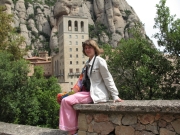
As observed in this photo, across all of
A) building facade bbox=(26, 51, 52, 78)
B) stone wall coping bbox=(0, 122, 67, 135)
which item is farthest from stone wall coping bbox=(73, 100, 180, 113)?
building facade bbox=(26, 51, 52, 78)

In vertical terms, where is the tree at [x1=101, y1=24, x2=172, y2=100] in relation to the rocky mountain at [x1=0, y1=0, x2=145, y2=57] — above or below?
below

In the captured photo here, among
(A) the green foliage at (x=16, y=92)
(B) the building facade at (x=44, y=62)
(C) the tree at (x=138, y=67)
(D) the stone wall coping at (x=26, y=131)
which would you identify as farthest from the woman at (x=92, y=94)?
(B) the building facade at (x=44, y=62)

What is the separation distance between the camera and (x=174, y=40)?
12664 mm

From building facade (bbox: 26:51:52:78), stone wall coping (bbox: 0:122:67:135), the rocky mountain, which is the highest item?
the rocky mountain

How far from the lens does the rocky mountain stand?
78062 millimetres

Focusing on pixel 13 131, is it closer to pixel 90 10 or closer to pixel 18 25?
pixel 18 25

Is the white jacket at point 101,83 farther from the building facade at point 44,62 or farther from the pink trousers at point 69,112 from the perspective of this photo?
the building facade at point 44,62

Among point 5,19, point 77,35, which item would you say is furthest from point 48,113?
point 77,35

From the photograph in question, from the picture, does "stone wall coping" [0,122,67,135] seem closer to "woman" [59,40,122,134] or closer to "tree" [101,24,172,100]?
"woman" [59,40,122,134]

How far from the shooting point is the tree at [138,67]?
13115mm

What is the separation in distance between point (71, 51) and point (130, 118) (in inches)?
2402

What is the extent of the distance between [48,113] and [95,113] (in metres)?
14.5

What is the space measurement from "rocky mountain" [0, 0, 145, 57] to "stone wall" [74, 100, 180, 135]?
74.6m

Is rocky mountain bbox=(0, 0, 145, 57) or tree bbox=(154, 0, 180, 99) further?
rocky mountain bbox=(0, 0, 145, 57)
